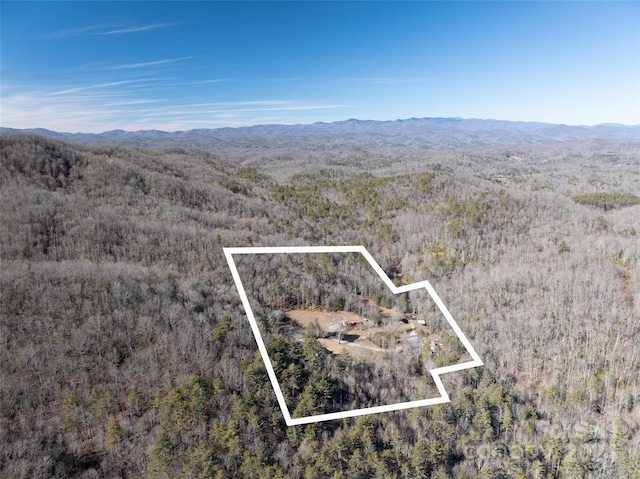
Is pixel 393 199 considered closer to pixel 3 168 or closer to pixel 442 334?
pixel 442 334

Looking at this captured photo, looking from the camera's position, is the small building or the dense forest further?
the small building

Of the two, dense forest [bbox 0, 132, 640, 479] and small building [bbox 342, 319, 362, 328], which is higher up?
dense forest [bbox 0, 132, 640, 479]

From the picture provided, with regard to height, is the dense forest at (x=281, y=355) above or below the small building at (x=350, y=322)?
above

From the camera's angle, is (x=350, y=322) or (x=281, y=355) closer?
(x=281, y=355)

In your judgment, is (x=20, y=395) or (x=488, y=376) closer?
(x=20, y=395)

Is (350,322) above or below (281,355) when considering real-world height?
below

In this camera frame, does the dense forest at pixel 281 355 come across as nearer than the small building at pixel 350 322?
Yes

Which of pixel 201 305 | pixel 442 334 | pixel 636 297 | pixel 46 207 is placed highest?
pixel 46 207

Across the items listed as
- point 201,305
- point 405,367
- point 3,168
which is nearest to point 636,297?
point 405,367
